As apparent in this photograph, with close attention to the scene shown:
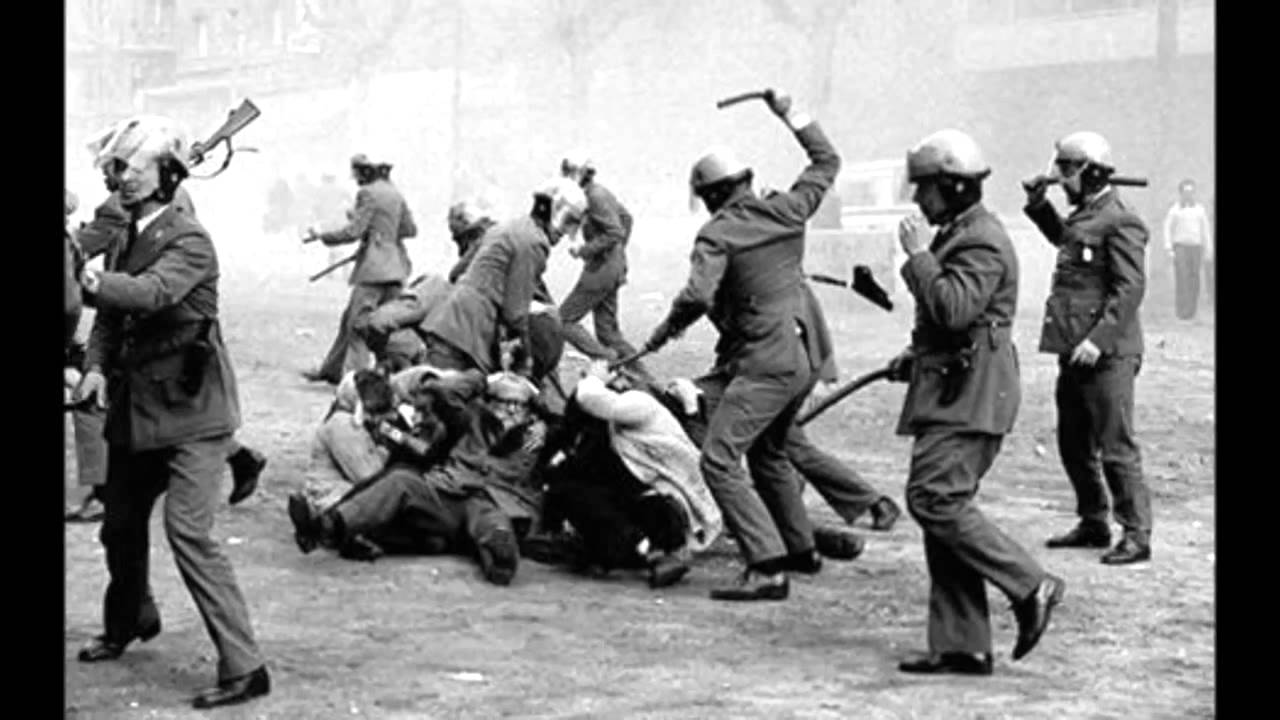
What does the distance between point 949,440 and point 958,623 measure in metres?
0.62

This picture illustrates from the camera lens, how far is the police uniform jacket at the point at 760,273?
777 centimetres

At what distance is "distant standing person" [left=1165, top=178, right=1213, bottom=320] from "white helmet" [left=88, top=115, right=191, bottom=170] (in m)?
17.1

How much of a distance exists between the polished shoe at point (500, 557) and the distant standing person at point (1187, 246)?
15165 millimetres

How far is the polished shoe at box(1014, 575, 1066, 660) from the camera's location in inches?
251

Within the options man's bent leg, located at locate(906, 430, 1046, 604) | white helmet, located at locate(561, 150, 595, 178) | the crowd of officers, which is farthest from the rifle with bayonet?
white helmet, located at locate(561, 150, 595, 178)

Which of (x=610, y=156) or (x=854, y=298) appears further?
(x=610, y=156)

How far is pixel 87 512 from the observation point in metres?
9.05

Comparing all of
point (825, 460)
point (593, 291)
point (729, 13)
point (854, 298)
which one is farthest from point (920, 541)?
point (729, 13)

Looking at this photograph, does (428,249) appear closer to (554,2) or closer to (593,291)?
(554,2)

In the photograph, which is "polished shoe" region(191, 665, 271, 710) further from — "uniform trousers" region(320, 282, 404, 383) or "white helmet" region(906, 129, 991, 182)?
"uniform trousers" region(320, 282, 404, 383)

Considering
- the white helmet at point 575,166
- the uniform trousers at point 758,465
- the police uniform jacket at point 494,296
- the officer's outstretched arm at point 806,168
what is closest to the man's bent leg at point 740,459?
the uniform trousers at point 758,465

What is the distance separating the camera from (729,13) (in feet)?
111

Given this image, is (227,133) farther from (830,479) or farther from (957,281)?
(830,479)

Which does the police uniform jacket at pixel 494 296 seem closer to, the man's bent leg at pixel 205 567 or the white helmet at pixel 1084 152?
the white helmet at pixel 1084 152
